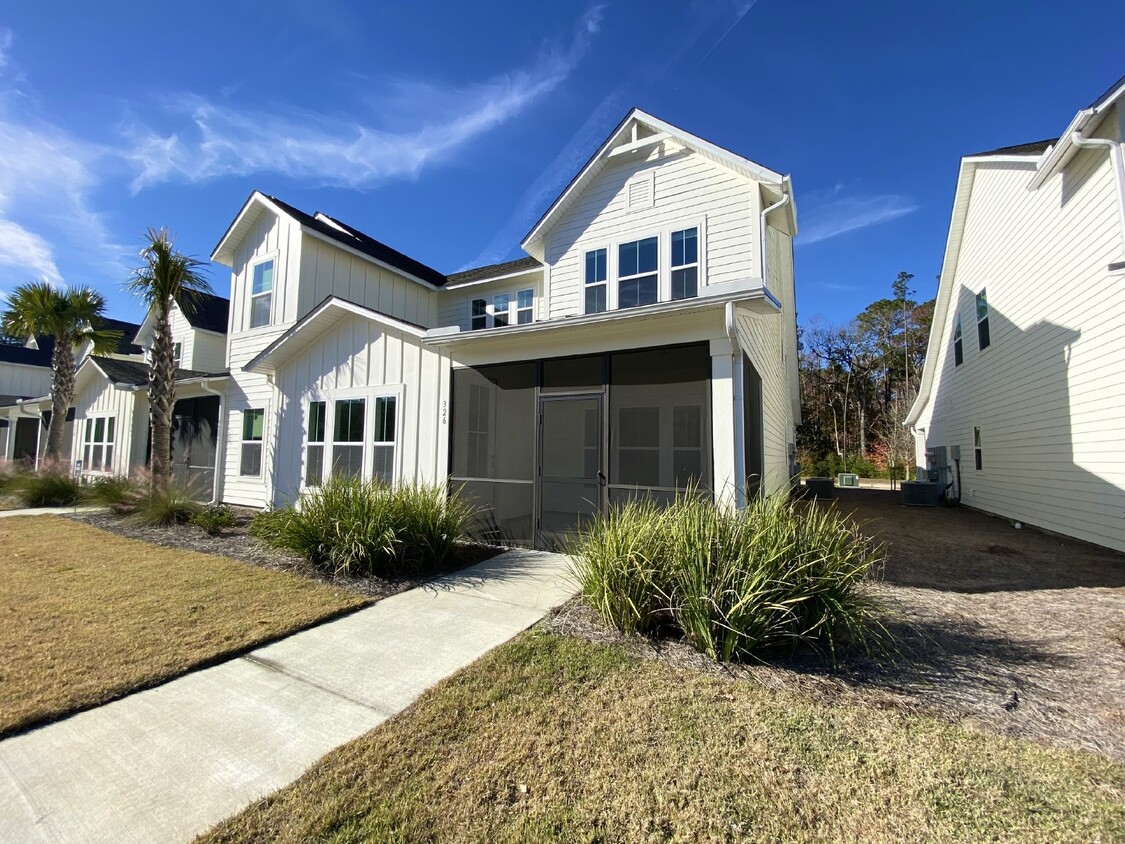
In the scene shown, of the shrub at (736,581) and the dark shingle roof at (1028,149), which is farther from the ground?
the dark shingle roof at (1028,149)

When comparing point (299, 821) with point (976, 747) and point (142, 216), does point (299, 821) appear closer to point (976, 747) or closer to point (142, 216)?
point (976, 747)

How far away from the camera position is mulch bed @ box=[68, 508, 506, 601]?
5434 mm

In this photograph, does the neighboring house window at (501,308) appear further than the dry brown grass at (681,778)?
Yes

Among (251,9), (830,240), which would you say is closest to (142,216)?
(251,9)

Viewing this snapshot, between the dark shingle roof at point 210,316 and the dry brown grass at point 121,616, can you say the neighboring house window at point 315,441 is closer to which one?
the dry brown grass at point 121,616

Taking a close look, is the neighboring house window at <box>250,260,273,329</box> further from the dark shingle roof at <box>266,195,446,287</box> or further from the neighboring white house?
the neighboring white house

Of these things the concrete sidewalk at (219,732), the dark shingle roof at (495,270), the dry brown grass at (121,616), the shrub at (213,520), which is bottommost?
the concrete sidewalk at (219,732)

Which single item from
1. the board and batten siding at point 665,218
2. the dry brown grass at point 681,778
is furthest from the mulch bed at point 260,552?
the board and batten siding at point 665,218

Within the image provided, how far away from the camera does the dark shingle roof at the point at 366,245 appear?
11.3m

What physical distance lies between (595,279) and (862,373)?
94.7ft

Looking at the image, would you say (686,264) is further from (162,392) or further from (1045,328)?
(162,392)

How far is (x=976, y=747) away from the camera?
2.46 metres

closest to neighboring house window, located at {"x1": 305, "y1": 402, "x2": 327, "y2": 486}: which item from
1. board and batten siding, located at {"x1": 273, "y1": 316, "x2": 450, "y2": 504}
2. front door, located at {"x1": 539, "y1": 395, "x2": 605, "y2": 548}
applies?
board and batten siding, located at {"x1": 273, "y1": 316, "x2": 450, "y2": 504}

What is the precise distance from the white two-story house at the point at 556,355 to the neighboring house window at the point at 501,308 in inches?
2.2
